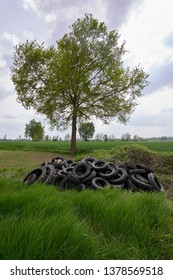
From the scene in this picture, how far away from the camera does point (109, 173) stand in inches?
229

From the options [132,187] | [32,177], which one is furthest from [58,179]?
[132,187]

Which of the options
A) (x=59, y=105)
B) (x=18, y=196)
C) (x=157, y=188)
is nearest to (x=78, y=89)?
(x=59, y=105)

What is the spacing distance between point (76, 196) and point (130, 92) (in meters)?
19.3

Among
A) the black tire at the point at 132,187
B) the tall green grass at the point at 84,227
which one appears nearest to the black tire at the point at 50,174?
the tall green grass at the point at 84,227

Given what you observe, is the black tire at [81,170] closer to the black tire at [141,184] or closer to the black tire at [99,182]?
the black tire at [99,182]

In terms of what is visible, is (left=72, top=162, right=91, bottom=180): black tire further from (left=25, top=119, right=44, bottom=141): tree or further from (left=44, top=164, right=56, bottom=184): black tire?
(left=25, top=119, right=44, bottom=141): tree

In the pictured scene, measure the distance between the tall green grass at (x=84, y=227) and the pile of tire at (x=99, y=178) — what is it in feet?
4.02

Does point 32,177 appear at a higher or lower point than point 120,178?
lower

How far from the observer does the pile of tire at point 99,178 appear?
215 inches

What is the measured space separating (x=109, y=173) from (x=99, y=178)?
408mm

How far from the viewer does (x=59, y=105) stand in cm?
2231

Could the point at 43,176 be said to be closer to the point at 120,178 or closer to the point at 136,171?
the point at 120,178

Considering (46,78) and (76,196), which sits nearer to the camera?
(76,196)

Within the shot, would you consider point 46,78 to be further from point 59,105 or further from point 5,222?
A: point 5,222
